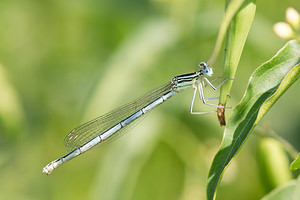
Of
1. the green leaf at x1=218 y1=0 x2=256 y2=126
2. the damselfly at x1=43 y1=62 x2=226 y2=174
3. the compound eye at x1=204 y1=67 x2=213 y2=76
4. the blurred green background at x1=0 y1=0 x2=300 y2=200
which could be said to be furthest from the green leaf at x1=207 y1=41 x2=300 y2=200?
the blurred green background at x1=0 y1=0 x2=300 y2=200

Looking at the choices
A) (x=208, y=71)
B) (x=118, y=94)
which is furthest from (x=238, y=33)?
(x=118, y=94)

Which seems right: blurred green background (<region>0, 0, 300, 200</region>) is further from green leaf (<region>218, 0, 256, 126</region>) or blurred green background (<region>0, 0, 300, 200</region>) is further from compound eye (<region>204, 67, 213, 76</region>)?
green leaf (<region>218, 0, 256, 126</region>)

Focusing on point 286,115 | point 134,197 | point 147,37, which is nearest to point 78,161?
point 134,197

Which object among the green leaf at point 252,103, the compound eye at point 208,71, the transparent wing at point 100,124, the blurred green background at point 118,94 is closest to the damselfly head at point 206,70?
the compound eye at point 208,71

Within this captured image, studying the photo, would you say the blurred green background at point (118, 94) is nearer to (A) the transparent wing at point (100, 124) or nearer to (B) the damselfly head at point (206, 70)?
(A) the transparent wing at point (100, 124)

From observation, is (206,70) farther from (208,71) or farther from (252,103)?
(252,103)

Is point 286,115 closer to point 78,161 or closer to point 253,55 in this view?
point 253,55
